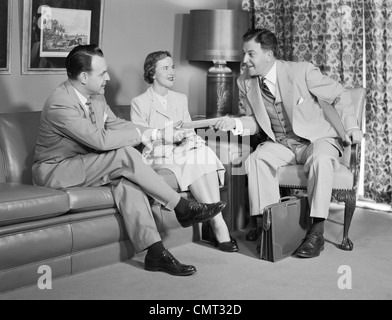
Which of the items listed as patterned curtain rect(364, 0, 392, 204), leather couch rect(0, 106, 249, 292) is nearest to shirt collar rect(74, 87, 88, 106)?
leather couch rect(0, 106, 249, 292)

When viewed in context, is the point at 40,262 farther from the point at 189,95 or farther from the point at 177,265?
the point at 189,95

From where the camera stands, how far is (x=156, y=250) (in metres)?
4.19

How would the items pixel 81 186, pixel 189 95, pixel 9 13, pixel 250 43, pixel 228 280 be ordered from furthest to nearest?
pixel 189 95 < pixel 250 43 < pixel 9 13 < pixel 81 186 < pixel 228 280

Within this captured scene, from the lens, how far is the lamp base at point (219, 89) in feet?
20.2

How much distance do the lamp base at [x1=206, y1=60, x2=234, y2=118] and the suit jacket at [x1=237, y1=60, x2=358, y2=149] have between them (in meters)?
0.98

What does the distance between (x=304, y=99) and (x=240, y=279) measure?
5.44 ft

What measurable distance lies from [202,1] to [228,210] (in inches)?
91.3

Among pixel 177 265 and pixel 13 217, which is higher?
pixel 13 217

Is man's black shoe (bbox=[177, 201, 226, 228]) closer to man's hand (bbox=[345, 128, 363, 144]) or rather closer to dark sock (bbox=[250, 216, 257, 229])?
dark sock (bbox=[250, 216, 257, 229])

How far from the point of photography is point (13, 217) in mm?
3773

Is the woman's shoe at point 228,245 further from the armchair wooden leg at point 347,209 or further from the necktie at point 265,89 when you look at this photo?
the necktie at point 265,89

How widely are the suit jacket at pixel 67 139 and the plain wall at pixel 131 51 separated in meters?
0.66

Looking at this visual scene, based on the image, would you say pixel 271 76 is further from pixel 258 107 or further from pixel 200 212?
pixel 200 212
